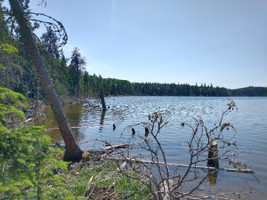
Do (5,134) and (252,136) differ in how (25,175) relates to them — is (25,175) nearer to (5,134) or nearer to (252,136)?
(5,134)

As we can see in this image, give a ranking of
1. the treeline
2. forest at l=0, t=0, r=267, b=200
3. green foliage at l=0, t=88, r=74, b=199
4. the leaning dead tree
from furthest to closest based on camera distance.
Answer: the treeline < the leaning dead tree < forest at l=0, t=0, r=267, b=200 < green foliage at l=0, t=88, r=74, b=199

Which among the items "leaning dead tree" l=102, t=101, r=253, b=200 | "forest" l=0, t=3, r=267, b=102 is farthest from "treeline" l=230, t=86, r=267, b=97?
"leaning dead tree" l=102, t=101, r=253, b=200

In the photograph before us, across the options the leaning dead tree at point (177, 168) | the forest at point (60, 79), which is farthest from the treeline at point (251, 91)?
the leaning dead tree at point (177, 168)

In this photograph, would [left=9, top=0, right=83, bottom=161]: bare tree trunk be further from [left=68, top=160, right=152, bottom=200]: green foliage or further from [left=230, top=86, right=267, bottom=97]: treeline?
[left=230, top=86, right=267, bottom=97]: treeline

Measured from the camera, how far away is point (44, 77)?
6141mm

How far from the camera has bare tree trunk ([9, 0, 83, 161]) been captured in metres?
5.86

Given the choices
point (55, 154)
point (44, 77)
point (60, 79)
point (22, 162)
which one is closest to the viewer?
point (22, 162)

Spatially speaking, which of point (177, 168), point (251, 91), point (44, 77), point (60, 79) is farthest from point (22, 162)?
point (251, 91)

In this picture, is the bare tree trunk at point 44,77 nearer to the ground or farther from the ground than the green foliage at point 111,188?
farther from the ground

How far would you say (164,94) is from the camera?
457 ft

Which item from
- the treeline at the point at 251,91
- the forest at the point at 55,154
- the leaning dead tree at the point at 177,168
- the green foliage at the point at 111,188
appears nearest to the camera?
the forest at the point at 55,154

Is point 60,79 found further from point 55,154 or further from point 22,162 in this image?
point 22,162

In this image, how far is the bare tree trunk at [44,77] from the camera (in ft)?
19.2

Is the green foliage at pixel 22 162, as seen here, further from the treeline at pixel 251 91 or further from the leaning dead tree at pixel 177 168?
the treeline at pixel 251 91
